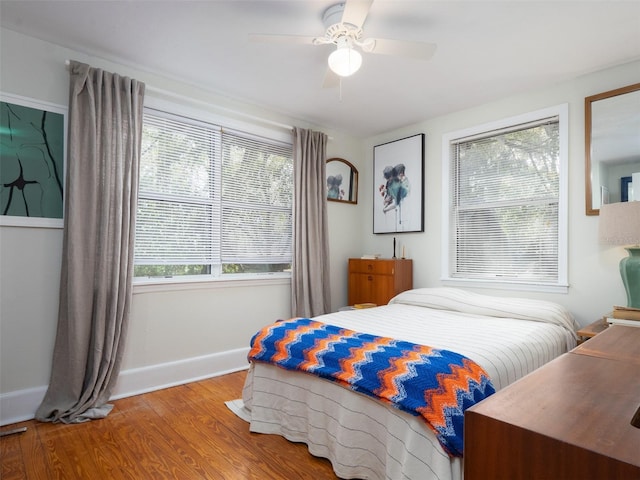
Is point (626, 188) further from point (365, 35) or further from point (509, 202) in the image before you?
point (365, 35)

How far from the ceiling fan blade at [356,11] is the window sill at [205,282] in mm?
2268

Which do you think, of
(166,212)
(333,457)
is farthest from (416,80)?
(333,457)

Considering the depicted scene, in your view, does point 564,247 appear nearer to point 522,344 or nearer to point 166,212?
point 522,344

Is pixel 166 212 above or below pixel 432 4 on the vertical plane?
below

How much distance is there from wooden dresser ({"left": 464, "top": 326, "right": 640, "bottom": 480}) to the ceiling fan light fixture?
1797 mm

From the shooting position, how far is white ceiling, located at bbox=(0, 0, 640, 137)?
6.98 feet

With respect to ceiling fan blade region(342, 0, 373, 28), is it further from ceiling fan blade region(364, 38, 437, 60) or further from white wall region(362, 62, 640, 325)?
white wall region(362, 62, 640, 325)

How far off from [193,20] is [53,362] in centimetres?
238

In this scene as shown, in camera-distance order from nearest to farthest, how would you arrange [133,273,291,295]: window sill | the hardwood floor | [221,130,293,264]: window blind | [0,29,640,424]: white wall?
the hardwood floor → [0,29,640,424]: white wall → [133,273,291,295]: window sill → [221,130,293,264]: window blind

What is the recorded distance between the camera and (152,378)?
286 centimetres

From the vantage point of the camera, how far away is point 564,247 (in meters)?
2.97

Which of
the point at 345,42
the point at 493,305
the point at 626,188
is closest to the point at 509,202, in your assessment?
the point at 626,188

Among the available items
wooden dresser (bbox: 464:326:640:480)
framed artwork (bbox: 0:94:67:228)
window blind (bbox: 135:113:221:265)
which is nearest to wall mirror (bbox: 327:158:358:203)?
window blind (bbox: 135:113:221:265)

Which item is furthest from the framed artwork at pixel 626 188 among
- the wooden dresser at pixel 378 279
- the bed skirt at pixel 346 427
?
the bed skirt at pixel 346 427
